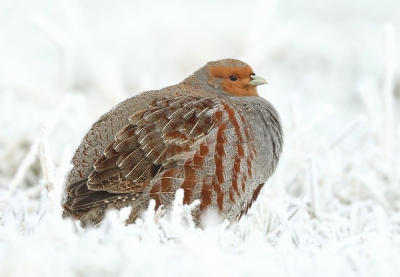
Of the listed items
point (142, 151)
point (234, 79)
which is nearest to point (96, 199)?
point (142, 151)

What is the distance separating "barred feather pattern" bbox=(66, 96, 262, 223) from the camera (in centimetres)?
282

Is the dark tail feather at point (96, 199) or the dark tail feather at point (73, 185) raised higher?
the dark tail feather at point (73, 185)

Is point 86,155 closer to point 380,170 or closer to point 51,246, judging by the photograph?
point 51,246

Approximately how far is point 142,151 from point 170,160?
154 mm

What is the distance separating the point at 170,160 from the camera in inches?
113

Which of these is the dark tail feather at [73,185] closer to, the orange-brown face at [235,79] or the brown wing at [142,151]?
the brown wing at [142,151]

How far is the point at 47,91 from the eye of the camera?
5.82 m

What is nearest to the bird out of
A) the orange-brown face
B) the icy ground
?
the icy ground

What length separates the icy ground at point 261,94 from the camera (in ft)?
6.15

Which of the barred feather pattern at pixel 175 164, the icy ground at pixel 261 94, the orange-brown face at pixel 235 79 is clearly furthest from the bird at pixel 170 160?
the orange-brown face at pixel 235 79

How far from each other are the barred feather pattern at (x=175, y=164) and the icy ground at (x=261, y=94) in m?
0.14

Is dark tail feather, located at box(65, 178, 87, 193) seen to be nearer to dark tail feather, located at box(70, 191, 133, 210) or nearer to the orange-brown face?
dark tail feather, located at box(70, 191, 133, 210)

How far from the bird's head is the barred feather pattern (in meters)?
0.60

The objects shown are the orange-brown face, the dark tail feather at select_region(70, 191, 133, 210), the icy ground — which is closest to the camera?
the icy ground
